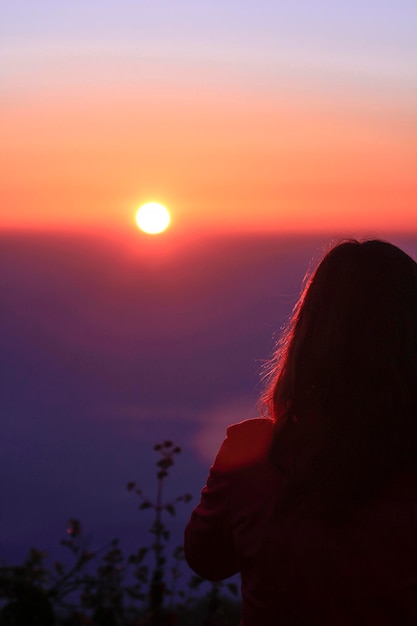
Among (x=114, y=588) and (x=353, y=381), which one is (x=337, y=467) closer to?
(x=353, y=381)

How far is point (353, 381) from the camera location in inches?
65.2

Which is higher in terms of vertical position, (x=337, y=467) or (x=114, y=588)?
(x=114, y=588)

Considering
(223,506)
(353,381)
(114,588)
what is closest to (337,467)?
(353,381)

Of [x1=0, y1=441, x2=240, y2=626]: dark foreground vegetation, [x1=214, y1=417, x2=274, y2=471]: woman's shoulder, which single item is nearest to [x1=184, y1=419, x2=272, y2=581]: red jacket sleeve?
[x1=214, y1=417, x2=274, y2=471]: woman's shoulder

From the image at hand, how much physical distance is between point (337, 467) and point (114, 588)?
65.6 inches

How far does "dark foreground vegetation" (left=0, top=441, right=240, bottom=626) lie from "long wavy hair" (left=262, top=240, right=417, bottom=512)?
44.9 inches

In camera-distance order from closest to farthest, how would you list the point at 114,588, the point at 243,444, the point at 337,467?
1. the point at 337,467
2. the point at 243,444
3. the point at 114,588

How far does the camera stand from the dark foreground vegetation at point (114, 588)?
284cm

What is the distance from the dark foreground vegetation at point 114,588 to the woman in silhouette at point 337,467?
103cm

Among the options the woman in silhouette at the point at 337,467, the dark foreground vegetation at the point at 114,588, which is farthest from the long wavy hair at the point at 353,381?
the dark foreground vegetation at the point at 114,588

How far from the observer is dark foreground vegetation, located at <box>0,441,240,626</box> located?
9.31 feet

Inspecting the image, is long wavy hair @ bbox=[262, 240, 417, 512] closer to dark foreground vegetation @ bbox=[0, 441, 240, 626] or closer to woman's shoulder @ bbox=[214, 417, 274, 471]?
woman's shoulder @ bbox=[214, 417, 274, 471]

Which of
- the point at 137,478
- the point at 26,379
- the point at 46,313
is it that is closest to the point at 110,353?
the point at 26,379

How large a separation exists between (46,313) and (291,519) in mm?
21141
